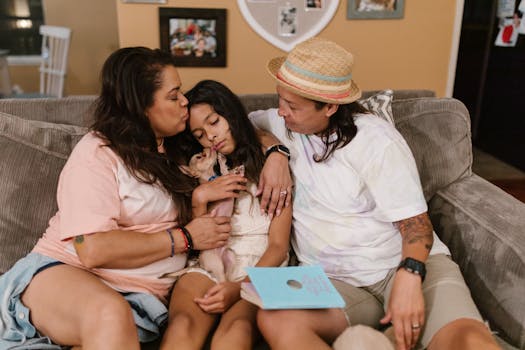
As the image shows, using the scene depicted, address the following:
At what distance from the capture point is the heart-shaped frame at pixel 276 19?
269 cm

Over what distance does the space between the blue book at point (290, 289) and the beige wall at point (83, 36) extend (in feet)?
15.3

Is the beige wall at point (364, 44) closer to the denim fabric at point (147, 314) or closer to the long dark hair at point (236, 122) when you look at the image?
the long dark hair at point (236, 122)

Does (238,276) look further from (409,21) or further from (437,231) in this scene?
(409,21)

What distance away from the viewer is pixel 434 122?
188 cm

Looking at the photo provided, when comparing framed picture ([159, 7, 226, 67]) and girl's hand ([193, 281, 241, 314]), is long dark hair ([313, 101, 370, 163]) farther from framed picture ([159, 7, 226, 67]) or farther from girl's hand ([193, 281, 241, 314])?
framed picture ([159, 7, 226, 67])

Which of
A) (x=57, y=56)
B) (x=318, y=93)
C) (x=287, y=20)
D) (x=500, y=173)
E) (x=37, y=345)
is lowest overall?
(x=500, y=173)

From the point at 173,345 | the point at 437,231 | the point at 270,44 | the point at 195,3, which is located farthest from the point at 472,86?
the point at 173,345

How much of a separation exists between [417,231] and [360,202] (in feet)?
0.63

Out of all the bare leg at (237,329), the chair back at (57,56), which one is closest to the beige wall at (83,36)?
the chair back at (57,56)

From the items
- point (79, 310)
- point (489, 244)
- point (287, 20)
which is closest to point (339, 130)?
point (489, 244)

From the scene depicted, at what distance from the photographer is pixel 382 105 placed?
1.78 metres

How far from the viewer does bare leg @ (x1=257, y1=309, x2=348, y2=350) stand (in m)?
1.22

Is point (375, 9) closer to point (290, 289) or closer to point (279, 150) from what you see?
point (279, 150)

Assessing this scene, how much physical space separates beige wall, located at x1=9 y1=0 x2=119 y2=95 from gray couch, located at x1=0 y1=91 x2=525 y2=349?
3.96 metres
